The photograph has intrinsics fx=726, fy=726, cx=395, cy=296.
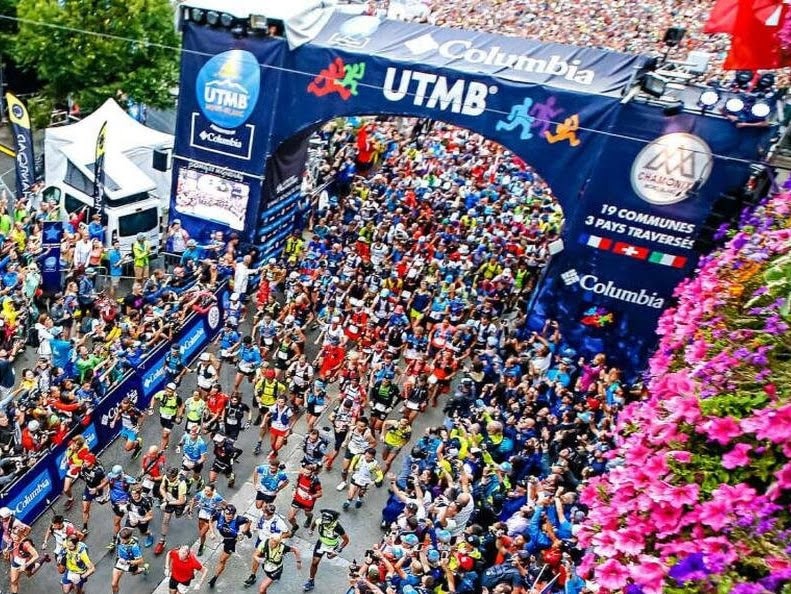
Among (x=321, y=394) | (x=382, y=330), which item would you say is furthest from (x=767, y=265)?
(x=382, y=330)

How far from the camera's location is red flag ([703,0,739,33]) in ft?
38.9

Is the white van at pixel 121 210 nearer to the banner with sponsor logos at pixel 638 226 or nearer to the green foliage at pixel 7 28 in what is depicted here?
the green foliage at pixel 7 28

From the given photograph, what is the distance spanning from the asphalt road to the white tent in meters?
6.90

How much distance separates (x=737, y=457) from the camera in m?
3.96

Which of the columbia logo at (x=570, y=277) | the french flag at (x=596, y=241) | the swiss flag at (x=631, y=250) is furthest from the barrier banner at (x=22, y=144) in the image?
the swiss flag at (x=631, y=250)

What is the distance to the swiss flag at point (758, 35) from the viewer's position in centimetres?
1021

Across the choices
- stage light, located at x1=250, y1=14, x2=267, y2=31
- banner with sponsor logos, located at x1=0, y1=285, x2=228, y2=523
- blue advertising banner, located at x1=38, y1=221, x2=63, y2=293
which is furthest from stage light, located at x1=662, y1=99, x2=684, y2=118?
blue advertising banner, located at x1=38, y1=221, x2=63, y2=293

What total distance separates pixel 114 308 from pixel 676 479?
11.8m

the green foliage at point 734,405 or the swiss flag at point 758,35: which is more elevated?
the swiss flag at point 758,35

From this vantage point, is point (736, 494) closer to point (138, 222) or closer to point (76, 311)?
point (76, 311)

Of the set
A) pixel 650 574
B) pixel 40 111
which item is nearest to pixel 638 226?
pixel 650 574

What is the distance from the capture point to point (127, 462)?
38.0 ft

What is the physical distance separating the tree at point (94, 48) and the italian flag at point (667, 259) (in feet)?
48.5

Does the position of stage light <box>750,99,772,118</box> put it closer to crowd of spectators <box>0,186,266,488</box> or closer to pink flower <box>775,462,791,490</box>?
crowd of spectators <box>0,186,266,488</box>
